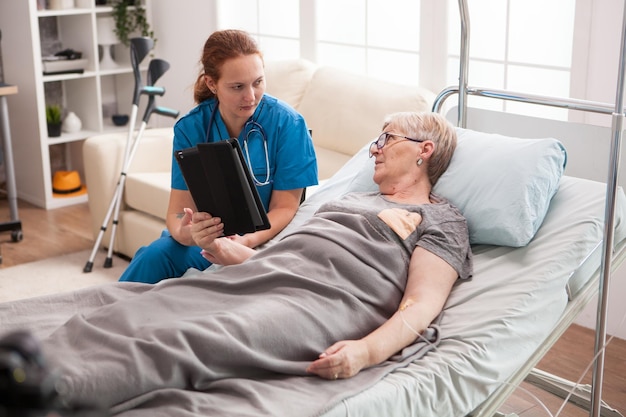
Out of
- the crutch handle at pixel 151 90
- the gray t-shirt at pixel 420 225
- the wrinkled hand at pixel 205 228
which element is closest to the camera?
the gray t-shirt at pixel 420 225

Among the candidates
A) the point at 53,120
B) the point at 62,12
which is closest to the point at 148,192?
the point at 53,120

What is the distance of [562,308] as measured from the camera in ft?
6.58

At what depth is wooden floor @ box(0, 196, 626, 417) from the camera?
2643 mm

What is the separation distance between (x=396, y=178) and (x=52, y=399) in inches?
60.6

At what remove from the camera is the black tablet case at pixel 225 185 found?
2080 mm

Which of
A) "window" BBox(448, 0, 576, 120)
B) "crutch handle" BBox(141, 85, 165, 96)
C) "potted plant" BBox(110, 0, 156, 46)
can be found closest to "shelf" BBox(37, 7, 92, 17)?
"potted plant" BBox(110, 0, 156, 46)

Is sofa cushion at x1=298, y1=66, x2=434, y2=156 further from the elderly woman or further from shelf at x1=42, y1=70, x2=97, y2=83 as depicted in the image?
shelf at x1=42, y1=70, x2=97, y2=83

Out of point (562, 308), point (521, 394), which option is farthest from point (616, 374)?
point (562, 308)

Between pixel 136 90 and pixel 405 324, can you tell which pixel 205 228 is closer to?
pixel 405 324

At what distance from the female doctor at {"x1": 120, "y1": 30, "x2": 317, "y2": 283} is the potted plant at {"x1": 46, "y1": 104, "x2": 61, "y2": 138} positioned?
2.57 metres

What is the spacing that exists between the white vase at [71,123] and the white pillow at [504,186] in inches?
128

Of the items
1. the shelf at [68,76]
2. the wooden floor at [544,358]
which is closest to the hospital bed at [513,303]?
the wooden floor at [544,358]

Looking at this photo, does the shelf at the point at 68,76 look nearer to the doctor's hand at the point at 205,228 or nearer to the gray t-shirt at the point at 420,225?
the doctor's hand at the point at 205,228

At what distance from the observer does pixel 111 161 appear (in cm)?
400
